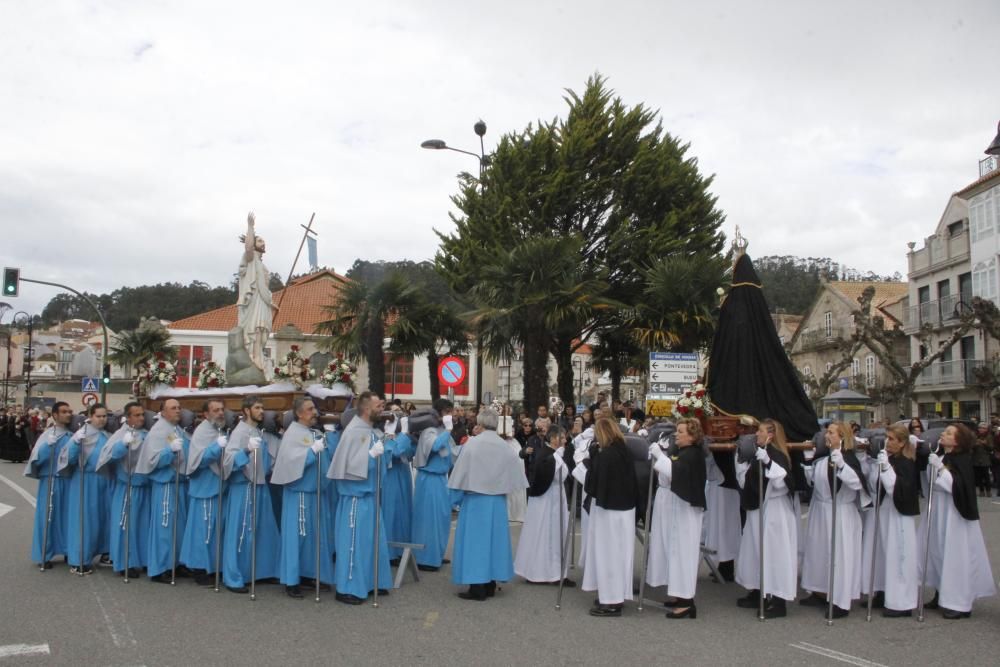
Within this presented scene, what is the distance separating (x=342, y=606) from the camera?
7.98 metres

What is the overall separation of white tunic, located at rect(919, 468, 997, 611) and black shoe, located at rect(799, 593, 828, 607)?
1.02 meters

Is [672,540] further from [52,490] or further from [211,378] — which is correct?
[211,378]

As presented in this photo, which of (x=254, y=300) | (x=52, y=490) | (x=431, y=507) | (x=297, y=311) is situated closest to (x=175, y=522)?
(x=52, y=490)

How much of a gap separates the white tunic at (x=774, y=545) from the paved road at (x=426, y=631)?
30 cm

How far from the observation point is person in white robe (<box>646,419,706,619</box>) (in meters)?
7.77

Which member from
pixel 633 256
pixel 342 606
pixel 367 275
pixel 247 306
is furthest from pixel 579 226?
pixel 342 606

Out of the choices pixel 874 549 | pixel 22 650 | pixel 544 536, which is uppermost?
pixel 874 549

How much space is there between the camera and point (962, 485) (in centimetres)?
823

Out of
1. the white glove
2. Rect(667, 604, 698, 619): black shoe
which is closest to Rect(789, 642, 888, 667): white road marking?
Rect(667, 604, 698, 619): black shoe

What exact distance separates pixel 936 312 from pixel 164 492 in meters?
39.6

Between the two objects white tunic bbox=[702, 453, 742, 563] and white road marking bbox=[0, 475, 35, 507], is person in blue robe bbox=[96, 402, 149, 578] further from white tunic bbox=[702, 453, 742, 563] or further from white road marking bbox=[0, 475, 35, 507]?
white road marking bbox=[0, 475, 35, 507]

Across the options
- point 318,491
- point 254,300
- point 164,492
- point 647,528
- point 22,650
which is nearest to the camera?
point 22,650

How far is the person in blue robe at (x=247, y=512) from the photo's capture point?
8.51m

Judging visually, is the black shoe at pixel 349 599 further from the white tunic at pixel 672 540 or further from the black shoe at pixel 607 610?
the white tunic at pixel 672 540
